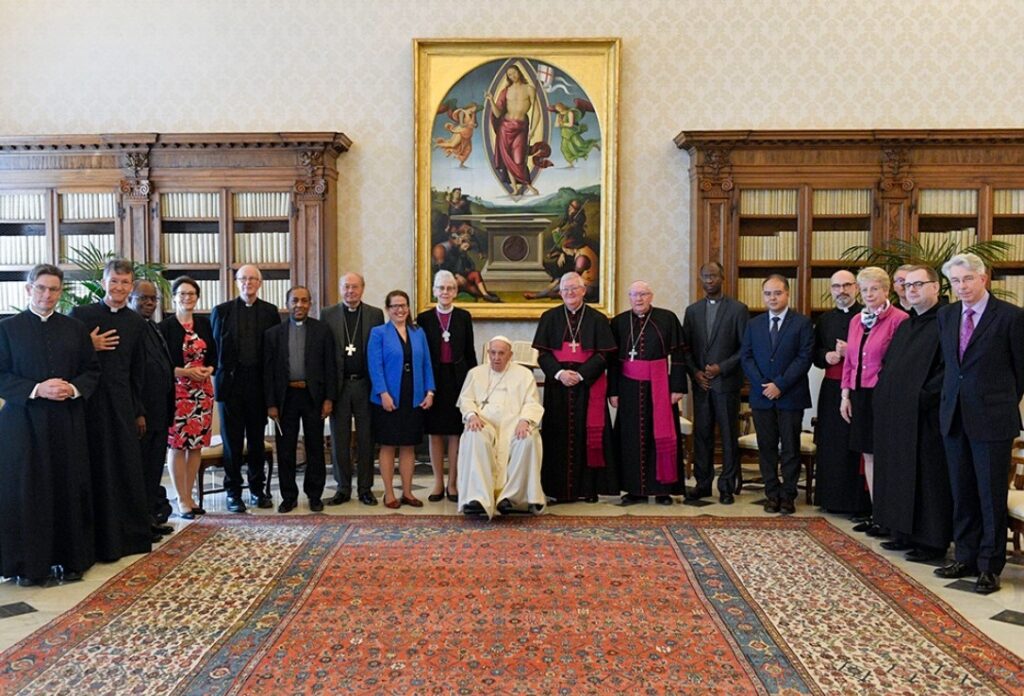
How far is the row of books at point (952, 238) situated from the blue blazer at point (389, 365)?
472 cm

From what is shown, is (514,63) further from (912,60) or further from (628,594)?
(628,594)

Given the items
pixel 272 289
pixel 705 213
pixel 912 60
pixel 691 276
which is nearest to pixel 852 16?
pixel 912 60

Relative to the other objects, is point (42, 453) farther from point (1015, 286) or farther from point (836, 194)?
point (1015, 286)

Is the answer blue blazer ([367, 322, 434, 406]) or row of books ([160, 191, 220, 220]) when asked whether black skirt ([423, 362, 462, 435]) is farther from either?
row of books ([160, 191, 220, 220])

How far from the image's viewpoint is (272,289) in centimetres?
773

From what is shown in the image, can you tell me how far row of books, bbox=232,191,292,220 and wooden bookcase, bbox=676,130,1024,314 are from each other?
368 cm

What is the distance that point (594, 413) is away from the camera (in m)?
6.20

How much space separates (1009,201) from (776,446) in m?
3.58

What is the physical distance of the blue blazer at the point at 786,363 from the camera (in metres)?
5.83

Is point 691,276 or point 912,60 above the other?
point 912,60

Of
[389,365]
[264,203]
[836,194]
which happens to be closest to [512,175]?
[264,203]

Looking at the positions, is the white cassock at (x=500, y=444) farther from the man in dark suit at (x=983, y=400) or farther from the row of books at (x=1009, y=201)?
the row of books at (x=1009, y=201)

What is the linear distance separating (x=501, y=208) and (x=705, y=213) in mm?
1885

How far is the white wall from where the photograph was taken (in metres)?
7.76
